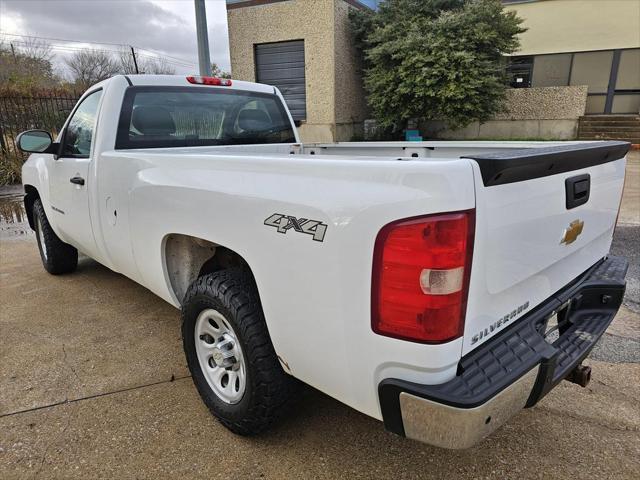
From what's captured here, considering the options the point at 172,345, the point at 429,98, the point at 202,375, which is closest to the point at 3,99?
the point at 429,98

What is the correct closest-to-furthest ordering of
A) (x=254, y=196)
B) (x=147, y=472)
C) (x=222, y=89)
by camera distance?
(x=254, y=196) < (x=147, y=472) < (x=222, y=89)

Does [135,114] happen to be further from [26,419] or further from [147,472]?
[147,472]

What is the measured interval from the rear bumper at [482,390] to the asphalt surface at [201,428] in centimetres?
63

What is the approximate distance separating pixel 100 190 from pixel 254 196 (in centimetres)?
169

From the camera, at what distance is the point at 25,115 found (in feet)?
40.0

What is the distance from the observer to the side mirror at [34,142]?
366 cm

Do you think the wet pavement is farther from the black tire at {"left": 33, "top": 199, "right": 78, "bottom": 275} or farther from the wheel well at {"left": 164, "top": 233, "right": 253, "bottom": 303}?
the wheel well at {"left": 164, "top": 233, "right": 253, "bottom": 303}

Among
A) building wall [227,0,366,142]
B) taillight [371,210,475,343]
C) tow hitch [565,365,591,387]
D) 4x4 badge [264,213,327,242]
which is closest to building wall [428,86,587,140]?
building wall [227,0,366,142]

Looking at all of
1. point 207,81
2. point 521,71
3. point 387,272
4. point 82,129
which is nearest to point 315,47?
point 521,71

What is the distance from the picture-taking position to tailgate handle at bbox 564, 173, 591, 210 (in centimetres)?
185

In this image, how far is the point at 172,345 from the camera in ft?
10.9

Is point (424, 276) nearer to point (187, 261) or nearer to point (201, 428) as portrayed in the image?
point (201, 428)

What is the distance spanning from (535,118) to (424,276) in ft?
54.4

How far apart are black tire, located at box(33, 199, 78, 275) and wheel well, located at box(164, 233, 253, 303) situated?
243cm
